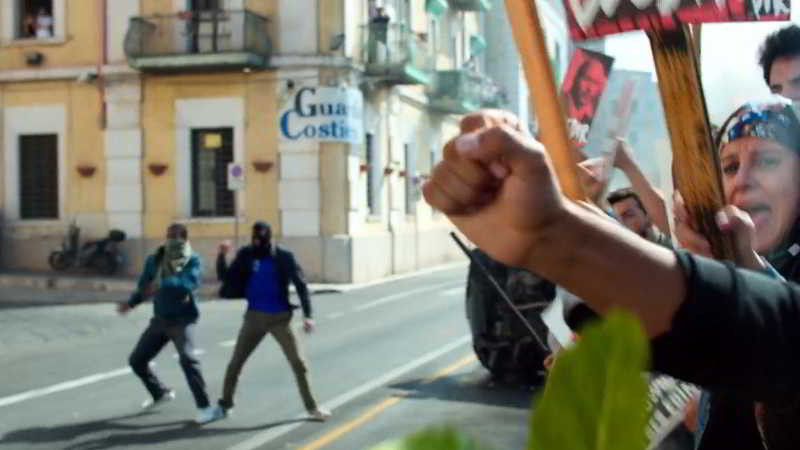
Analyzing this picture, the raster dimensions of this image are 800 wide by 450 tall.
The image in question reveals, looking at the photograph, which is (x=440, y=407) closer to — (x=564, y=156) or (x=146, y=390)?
(x=146, y=390)

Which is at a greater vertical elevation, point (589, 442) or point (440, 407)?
point (589, 442)

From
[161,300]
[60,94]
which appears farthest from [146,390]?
[60,94]

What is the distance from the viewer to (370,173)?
26547 mm

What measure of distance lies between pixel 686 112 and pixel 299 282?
7.33 metres

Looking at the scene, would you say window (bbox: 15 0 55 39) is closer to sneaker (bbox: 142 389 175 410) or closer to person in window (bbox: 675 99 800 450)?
sneaker (bbox: 142 389 175 410)

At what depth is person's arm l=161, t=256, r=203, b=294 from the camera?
853 cm

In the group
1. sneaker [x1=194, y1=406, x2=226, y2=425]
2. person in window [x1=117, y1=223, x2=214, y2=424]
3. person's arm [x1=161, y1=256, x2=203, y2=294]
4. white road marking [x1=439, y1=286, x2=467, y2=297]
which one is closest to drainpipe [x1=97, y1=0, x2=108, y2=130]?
white road marking [x1=439, y1=286, x2=467, y2=297]

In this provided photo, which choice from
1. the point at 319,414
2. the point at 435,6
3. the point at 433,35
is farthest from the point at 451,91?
the point at 319,414

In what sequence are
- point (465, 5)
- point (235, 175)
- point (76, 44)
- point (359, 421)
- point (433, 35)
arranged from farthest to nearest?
point (433, 35) < point (465, 5) < point (76, 44) < point (235, 175) < point (359, 421)

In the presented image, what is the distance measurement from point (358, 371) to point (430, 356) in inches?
45.5

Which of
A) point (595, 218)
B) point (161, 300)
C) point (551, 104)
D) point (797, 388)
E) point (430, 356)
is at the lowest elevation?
point (430, 356)

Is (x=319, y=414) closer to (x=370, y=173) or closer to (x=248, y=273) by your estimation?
(x=248, y=273)

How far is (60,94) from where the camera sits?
82.5ft

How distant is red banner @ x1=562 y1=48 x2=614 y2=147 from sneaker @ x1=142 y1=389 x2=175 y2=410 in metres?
6.56
